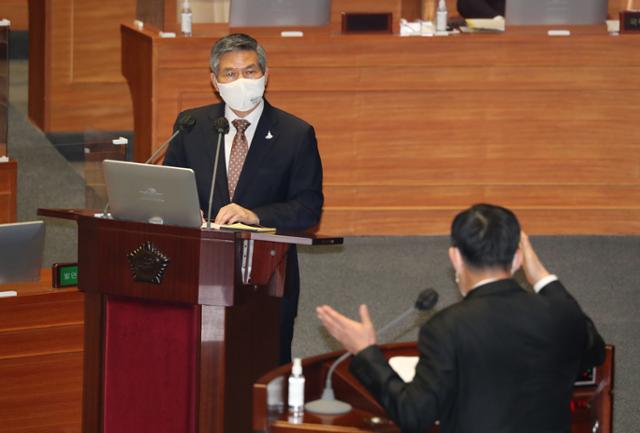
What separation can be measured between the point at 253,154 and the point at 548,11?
3795mm

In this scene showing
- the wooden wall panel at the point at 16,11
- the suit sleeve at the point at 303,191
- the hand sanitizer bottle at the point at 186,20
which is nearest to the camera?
the suit sleeve at the point at 303,191

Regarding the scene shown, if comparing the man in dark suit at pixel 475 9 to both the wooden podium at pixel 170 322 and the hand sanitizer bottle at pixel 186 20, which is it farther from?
the wooden podium at pixel 170 322

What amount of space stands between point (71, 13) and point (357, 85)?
2.96 metres

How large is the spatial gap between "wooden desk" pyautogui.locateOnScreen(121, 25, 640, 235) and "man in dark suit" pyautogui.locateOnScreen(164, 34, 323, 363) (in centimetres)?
302

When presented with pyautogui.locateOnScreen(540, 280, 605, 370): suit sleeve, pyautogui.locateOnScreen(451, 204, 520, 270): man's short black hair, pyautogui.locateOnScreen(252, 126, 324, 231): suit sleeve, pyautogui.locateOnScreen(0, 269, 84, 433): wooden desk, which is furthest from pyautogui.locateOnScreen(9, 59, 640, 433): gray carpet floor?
pyautogui.locateOnScreen(451, 204, 520, 270): man's short black hair

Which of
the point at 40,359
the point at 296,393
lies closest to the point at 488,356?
the point at 296,393

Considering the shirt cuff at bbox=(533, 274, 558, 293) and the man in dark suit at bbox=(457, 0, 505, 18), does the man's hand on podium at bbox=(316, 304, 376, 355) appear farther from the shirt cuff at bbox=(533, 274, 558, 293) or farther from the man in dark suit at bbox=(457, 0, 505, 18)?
the man in dark suit at bbox=(457, 0, 505, 18)

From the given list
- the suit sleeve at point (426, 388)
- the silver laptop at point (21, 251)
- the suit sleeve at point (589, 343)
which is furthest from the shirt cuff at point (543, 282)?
the silver laptop at point (21, 251)

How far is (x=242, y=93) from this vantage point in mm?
4281

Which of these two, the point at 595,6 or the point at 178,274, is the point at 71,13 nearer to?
the point at 595,6

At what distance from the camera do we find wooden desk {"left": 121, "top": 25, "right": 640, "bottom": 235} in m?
7.38

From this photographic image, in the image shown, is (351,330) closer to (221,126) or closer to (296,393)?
(296,393)

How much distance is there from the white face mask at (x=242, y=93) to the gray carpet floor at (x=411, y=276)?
71.8 inches

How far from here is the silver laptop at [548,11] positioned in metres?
7.57
